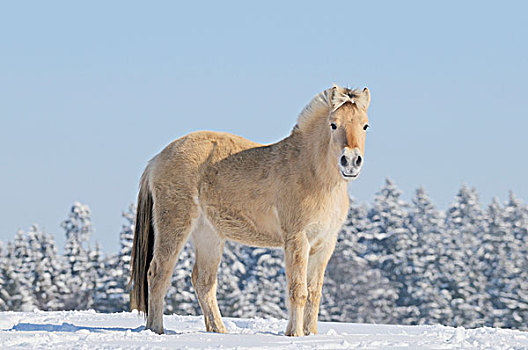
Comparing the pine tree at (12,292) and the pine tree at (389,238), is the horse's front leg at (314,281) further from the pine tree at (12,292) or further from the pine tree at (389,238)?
the pine tree at (389,238)

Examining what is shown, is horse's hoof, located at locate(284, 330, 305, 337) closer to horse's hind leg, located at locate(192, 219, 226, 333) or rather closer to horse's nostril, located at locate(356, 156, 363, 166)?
horse's hind leg, located at locate(192, 219, 226, 333)

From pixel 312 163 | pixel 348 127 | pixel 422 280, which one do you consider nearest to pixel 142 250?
pixel 312 163

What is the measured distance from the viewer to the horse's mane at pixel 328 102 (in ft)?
30.5

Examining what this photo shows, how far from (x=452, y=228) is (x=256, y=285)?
16872 millimetres

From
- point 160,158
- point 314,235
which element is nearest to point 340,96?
point 314,235

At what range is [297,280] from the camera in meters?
9.19

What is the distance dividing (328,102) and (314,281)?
2247 millimetres

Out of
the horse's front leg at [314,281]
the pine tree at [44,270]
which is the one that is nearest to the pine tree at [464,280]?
the pine tree at [44,270]

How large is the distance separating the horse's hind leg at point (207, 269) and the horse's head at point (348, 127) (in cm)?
231

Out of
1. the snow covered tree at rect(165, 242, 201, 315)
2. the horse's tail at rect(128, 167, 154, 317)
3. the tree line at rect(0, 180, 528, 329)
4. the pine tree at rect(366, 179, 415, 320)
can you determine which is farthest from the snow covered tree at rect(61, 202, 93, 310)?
the horse's tail at rect(128, 167, 154, 317)

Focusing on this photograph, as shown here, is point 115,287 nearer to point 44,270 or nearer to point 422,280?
point 44,270

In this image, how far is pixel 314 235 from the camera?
9.42 m

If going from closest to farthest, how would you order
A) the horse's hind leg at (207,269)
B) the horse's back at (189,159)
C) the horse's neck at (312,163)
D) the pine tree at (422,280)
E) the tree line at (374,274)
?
the horse's neck at (312,163) → the horse's back at (189,159) → the horse's hind leg at (207,269) → the tree line at (374,274) → the pine tree at (422,280)

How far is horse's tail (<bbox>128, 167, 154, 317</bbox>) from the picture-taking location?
10352mm
